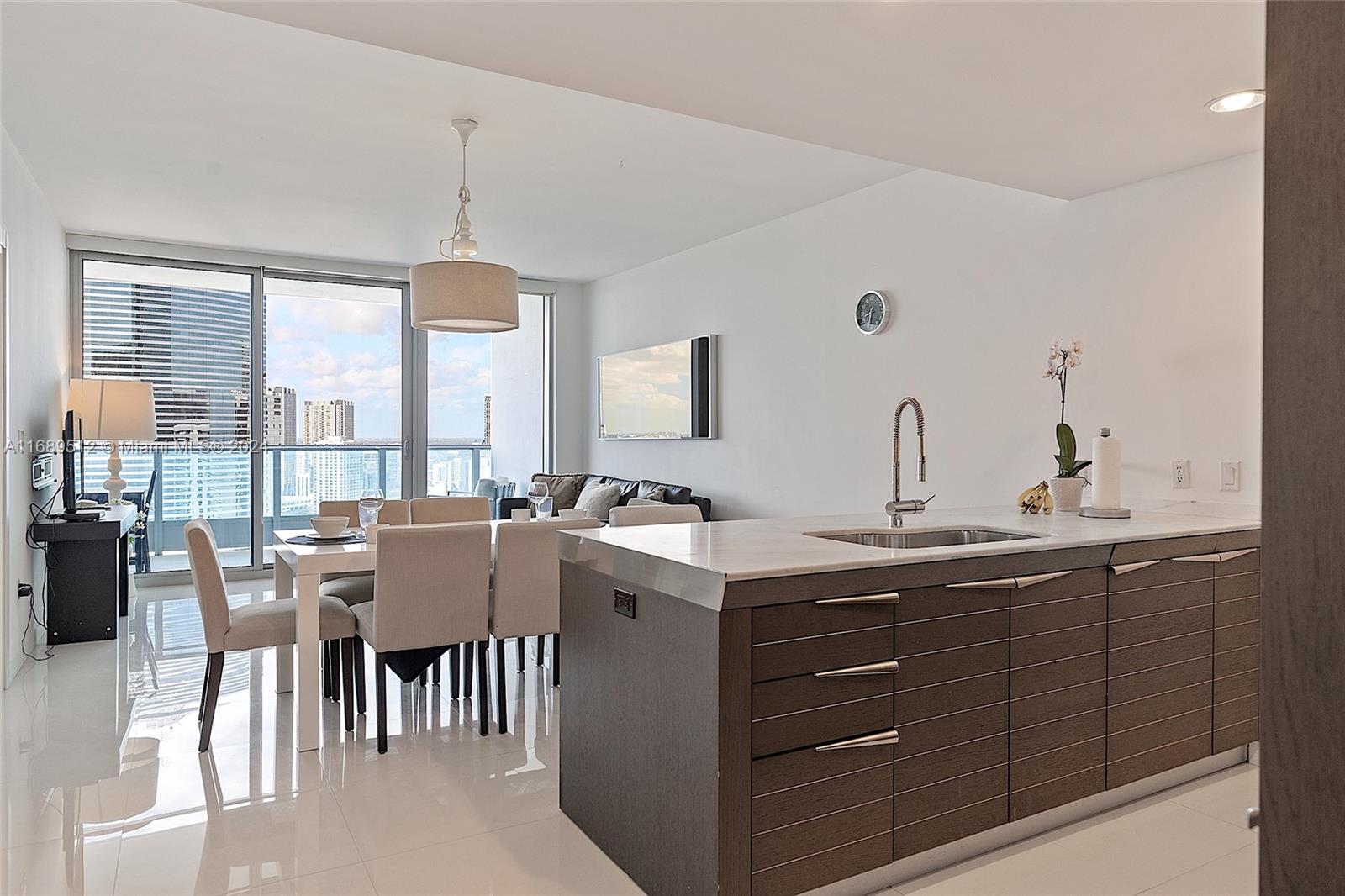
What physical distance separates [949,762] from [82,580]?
4968 millimetres

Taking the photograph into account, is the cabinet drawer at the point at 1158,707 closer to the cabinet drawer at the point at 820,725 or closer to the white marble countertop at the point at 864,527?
the white marble countertop at the point at 864,527

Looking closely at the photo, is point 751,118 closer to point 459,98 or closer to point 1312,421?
point 459,98

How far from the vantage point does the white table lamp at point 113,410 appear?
542cm

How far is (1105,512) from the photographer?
3.21m

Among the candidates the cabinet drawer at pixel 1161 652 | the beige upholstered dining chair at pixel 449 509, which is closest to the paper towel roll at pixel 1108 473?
the cabinet drawer at pixel 1161 652

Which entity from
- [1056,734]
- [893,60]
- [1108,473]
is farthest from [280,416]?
[1056,734]

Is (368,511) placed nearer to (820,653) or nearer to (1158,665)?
(820,653)

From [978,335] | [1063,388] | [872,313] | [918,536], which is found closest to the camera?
[918,536]

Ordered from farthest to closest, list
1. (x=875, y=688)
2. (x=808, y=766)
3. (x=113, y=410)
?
(x=113, y=410), (x=875, y=688), (x=808, y=766)

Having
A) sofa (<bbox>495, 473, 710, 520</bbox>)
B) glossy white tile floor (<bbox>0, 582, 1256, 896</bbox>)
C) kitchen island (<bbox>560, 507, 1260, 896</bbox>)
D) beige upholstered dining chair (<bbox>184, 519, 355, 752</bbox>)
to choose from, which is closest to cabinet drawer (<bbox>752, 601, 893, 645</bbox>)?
kitchen island (<bbox>560, 507, 1260, 896</bbox>)

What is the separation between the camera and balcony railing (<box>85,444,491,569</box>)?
6988 mm

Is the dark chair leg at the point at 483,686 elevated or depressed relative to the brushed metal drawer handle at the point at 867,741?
depressed

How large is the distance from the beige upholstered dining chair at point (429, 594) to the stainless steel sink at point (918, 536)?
144cm

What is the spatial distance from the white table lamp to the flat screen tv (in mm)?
3566
